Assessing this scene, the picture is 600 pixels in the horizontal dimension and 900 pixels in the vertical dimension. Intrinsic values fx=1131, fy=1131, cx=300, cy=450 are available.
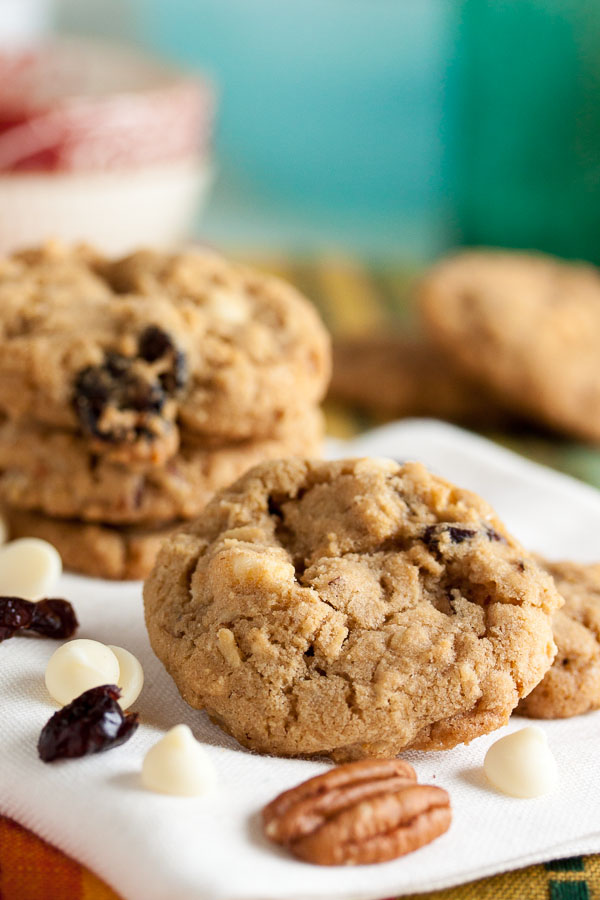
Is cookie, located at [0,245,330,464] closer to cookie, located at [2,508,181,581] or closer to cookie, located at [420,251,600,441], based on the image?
cookie, located at [2,508,181,581]

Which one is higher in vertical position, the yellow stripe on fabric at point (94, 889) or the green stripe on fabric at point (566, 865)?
the green stripe on fabric at point (566, 865)

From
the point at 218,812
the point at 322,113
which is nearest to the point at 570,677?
the point at 218,812

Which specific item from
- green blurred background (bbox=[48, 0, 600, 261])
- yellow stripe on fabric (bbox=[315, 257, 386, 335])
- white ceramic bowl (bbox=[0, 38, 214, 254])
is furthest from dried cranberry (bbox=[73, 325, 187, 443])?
green blurred background (bbox=[48, 0, 600, 261])

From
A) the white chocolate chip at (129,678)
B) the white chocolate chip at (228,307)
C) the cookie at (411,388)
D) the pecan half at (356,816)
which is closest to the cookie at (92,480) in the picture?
the white chocolate chip at (228,307)

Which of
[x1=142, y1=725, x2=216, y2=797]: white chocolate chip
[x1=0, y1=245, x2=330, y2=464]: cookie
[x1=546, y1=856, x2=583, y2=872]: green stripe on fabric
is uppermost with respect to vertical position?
[x1=0, y1=245, x2=330, y2=464]: cookie

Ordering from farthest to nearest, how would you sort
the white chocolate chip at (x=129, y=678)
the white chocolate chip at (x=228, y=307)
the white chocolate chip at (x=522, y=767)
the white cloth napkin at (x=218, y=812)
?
1. the white chocolate chip at (x=228, y=307)
2. the white chocolate chip at (x=129, y=678)
3. the white chocolate chip at (x=522, y=767)
4. the white cloth napkin at (x=218, y=812)

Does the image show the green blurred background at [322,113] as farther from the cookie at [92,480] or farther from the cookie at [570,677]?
the cookie at [570,677]
